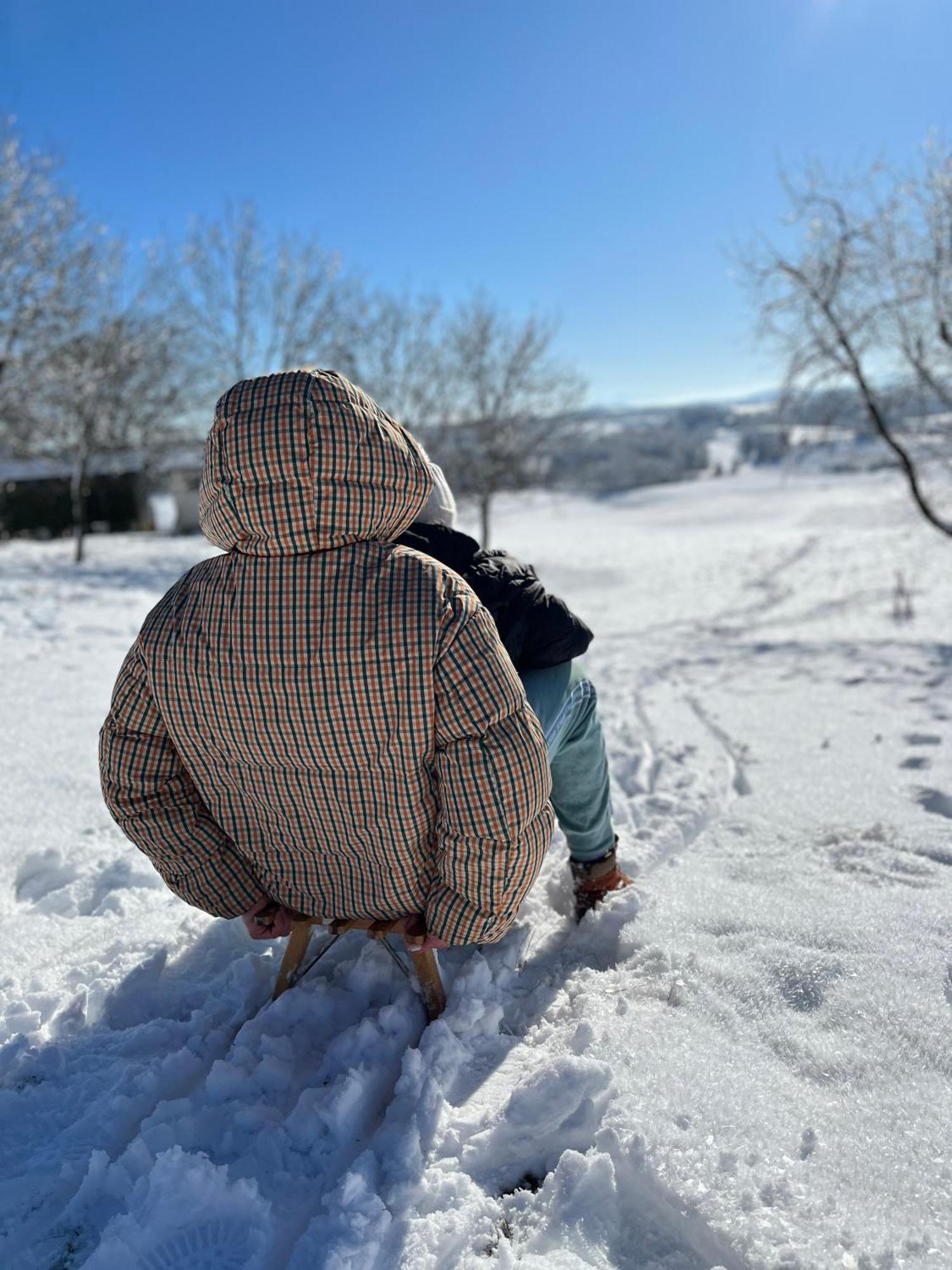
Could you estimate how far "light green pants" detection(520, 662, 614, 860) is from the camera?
2.08m

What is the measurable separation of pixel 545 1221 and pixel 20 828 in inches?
102

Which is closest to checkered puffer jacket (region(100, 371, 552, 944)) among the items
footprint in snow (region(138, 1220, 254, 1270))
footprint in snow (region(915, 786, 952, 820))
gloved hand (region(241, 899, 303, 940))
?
gloved hand (region(241, 899, 303, 940))

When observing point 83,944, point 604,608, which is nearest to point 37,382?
point 604,608

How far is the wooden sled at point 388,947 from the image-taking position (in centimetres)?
180

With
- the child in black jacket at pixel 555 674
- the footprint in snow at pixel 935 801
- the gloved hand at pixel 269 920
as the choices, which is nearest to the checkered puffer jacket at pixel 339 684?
the gloved hand at pixel 269 920

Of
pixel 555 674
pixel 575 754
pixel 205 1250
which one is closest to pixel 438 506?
pixel 555 674

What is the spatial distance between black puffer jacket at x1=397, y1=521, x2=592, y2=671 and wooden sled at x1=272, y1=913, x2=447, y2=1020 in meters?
0.68

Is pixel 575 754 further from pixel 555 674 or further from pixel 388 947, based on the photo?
pixel 388 947

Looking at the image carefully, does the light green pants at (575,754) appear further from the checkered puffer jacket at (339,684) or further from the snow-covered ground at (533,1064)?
the checkered puffer jacket at (339,684)

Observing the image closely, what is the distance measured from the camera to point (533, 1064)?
1.75 m

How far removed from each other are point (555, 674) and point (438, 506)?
56cm

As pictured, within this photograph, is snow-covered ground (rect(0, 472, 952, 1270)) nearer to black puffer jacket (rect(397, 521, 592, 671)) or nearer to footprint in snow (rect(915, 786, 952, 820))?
footprint in snow (rect(915, 786, 952, 820))

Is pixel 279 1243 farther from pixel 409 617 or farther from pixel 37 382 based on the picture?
pixel 37 382

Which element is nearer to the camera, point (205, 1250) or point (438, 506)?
point (205, 1250)
